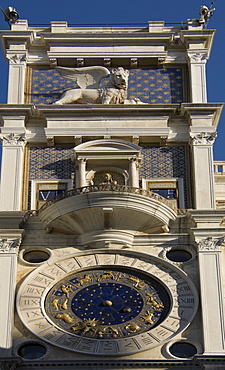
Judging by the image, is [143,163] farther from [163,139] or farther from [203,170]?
[203,170]

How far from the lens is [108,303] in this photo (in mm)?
22469

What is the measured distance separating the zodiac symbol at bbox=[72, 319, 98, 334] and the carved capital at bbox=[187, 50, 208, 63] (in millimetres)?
8129

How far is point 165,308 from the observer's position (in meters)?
22.5

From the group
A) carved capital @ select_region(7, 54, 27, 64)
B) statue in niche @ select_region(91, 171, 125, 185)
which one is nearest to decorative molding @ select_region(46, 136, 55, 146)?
statue in niche @ select_region(91, 171, 125, 185)

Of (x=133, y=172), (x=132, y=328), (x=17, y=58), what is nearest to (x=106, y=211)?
(x=133, y=172)

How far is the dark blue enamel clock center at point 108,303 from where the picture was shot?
72.9ft

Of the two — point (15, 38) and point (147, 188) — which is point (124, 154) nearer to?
point (147, 188)

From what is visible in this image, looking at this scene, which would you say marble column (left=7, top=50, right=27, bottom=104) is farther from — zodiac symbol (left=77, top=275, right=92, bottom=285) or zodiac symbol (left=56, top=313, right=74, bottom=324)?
zodiac symbol (left=56, top=313, right=74, bottom=324)

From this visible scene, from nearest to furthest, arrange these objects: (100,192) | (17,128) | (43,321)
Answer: (43,321) < (100,192) < (17,128)

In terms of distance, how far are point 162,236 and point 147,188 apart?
147 centimetres

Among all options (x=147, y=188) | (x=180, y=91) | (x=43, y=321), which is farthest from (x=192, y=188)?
(x=43, y=321)

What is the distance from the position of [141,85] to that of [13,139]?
12.0 feet

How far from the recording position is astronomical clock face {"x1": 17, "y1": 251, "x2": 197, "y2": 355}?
21.7 m

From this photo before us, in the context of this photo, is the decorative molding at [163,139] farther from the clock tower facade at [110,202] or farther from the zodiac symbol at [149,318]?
the zodiac symbol at [149,318]
